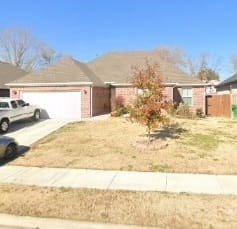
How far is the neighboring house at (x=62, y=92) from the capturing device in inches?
871

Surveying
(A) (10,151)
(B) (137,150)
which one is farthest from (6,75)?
(B) (137,150)

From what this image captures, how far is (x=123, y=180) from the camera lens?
8398 millimetres

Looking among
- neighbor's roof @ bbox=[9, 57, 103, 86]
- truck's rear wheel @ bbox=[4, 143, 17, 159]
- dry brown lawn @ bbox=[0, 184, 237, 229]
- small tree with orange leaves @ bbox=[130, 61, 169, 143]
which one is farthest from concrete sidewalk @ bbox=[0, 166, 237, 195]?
neighbor's roof @ bbox=[9, 57, 103, 86]

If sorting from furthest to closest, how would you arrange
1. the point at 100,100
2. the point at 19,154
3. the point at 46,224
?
the point at 100,100 < the point at 19,154 < the point at 46,224

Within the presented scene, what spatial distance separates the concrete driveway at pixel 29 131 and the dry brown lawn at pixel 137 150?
0.71 meters

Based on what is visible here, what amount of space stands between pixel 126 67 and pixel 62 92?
7.99 meters

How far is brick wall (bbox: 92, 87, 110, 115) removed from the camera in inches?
904

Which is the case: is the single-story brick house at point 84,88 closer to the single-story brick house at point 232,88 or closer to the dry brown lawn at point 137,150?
the single-story brick house at point 232,88

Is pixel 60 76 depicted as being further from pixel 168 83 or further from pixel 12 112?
pixel 168 83

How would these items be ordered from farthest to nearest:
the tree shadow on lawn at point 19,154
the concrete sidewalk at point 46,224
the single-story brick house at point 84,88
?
1. the single-story brick house at point 84,88
2. the tree shadow on lawn at point 19,154
3. the concrete sidewalk at point 46,224

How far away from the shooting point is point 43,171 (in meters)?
9.48

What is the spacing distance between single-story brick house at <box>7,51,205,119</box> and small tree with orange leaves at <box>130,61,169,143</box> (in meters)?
7.25

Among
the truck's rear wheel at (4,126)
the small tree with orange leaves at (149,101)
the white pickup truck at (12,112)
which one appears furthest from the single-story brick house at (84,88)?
the small tree with orange leaves at (149,101)

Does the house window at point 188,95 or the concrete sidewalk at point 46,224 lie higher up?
the house window at point 188,95
